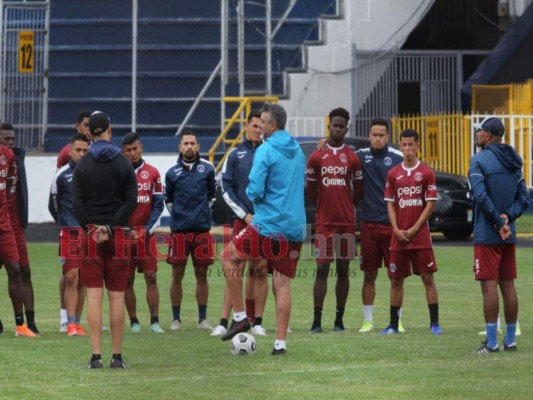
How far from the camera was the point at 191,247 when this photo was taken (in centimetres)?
1672

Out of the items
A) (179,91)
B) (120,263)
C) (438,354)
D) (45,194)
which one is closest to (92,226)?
(120,263)

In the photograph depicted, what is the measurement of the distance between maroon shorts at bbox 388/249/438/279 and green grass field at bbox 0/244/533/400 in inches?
25.5

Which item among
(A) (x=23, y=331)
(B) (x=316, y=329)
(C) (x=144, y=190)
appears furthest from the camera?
(C) (x=144, y=190)

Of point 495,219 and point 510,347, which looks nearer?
point 495,219

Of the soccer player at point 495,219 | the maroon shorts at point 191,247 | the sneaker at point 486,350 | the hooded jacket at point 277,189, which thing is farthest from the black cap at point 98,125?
the sneaker at point 486,350

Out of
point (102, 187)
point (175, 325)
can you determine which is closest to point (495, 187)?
point (102, 187)

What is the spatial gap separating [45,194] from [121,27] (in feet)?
17.9

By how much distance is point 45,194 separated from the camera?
33.9m

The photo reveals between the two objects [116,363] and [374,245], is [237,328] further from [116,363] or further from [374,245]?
[374,245]

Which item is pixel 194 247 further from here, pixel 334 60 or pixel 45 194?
pixel 334 60

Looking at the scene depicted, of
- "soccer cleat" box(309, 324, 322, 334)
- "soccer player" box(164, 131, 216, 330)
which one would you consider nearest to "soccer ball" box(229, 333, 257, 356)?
"soccer cleat" box(309, 324, 322, 334)

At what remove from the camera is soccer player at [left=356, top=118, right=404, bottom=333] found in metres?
16.3

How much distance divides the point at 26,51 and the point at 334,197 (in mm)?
20497

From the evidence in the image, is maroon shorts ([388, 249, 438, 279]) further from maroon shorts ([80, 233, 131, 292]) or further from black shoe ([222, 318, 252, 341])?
maroon shorts ([80, 233, 131, 292])
